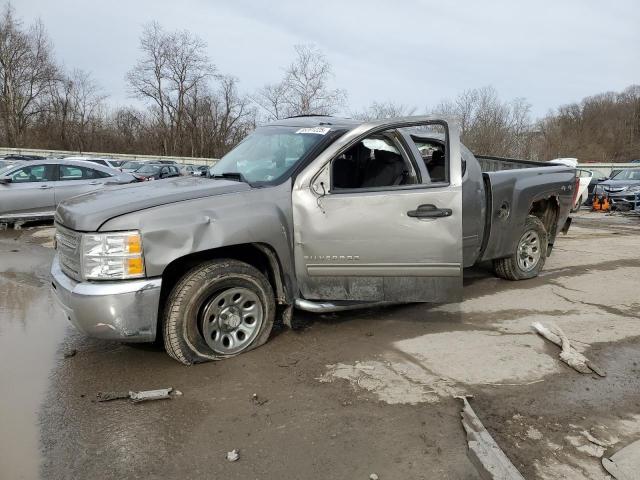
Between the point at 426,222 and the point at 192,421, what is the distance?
231cm

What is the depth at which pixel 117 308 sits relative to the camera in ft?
10.8

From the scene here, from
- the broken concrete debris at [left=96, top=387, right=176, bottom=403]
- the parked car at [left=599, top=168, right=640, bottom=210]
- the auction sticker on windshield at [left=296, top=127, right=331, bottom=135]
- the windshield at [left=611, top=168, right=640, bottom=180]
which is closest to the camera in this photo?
the broken concrete debris at [left=96, top=387, right=176, bottom=403]

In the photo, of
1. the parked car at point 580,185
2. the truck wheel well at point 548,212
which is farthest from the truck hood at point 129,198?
the parked car at point 580,185

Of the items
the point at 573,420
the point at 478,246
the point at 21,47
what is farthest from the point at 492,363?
the point at 21,47

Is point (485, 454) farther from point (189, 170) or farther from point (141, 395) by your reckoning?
point (189, 170)

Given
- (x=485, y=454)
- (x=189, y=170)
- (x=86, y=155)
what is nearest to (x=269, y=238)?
(x=485, y=454)

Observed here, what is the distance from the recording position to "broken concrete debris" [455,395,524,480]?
2.40 meters

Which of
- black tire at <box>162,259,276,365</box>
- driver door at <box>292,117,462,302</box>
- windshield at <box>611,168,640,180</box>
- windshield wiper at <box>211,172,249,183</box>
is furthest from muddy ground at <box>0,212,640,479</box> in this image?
windshield at <box>611,168,640,180</box>

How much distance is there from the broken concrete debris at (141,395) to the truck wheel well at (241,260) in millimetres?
643

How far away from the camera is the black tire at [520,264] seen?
19.9 feet

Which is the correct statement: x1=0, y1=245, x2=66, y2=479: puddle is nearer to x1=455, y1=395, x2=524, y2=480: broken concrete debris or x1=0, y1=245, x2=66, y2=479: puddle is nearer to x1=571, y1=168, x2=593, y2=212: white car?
x1=455, y1=395, x2=524, y2=480: broken concrete debris

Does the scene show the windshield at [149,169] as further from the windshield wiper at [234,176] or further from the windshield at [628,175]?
the windshield at [628,175]

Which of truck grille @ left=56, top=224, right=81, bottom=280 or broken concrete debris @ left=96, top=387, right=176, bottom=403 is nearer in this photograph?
broken concrete debris @ left=96, top=387, right=176, bottom=403

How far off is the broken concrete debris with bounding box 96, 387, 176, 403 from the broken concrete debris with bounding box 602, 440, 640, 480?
8.74 feet
